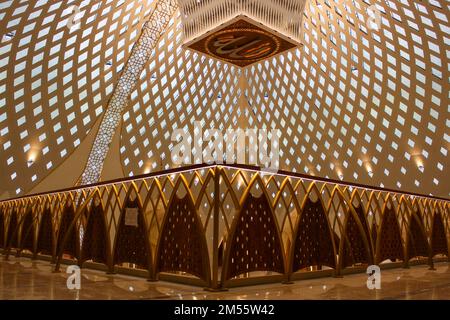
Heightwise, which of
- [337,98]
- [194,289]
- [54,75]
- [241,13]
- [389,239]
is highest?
[54,75]

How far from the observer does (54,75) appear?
29.2m

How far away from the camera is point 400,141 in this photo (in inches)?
1318

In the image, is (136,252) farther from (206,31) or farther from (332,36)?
(332,36)

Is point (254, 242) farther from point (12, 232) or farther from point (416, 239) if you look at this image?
point (12, 232)

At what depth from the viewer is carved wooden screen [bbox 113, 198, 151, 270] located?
25.8 ft

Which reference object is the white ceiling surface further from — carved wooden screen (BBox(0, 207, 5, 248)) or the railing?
the railing

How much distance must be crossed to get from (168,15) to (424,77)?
64.2ft

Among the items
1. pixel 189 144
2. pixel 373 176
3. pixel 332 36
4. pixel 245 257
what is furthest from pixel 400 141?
pixel 245 257

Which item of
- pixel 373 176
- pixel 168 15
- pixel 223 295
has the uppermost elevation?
pixel 168 15

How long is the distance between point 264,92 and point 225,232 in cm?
3229

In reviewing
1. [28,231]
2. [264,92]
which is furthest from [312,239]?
[264,92]

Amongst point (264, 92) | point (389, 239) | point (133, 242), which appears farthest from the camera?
point (264, 92)

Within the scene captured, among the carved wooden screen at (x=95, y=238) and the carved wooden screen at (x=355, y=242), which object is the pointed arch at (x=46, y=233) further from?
the carved wooden screen at (x=355, y=242)

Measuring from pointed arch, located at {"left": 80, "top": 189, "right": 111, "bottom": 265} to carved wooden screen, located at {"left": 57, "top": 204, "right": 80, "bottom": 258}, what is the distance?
0.34 m
